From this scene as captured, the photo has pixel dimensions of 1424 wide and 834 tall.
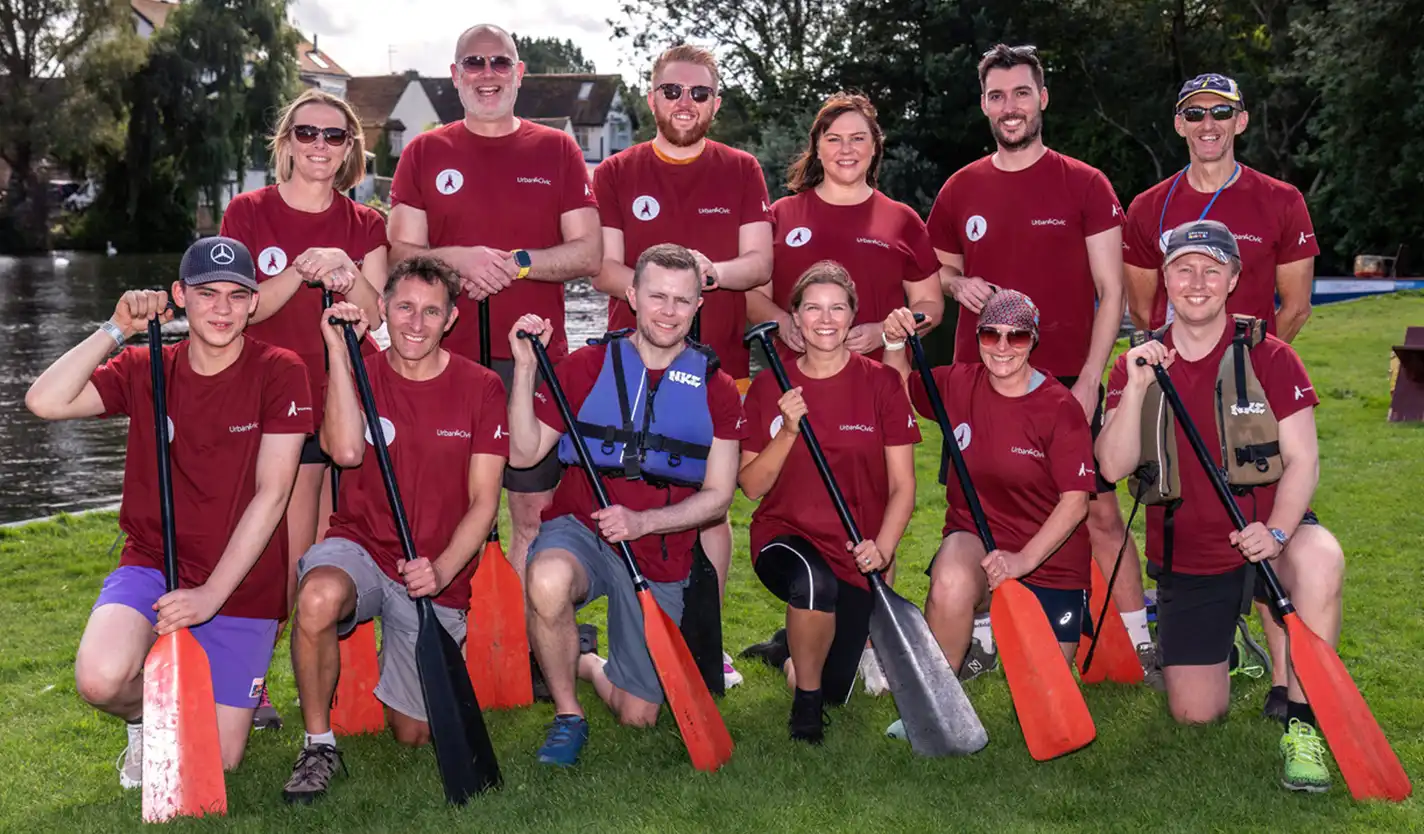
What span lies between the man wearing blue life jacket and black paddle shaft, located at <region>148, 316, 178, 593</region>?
117 centimetres

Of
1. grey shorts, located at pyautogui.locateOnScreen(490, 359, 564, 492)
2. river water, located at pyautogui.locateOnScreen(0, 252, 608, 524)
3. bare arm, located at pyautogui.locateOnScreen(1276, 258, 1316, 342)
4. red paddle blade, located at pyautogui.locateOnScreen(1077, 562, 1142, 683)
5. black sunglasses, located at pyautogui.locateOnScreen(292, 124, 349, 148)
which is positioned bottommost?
river water, located at pyautogui.locateOnScreen(0, 252, 608, 524)

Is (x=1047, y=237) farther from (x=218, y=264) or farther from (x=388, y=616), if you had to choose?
(x=218, y=264)

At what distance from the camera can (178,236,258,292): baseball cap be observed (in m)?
4.39

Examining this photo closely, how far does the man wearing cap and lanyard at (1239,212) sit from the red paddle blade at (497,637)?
276 centimetres

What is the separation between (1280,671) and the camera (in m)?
4.94

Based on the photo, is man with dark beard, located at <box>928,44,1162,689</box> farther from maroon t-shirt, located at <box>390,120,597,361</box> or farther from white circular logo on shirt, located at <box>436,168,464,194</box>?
white circular logo on shirt, located at <box>436,168,464,194</box>

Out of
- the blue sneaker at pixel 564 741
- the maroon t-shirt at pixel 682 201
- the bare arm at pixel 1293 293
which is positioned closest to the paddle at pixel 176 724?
the blue sneaker at pixel 564 741

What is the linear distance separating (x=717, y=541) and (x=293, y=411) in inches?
70.7

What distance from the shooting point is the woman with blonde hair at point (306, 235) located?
16.5 ft

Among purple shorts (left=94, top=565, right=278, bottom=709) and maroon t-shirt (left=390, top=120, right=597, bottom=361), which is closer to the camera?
purple shorts (left=94, top=565, right=278, bottom=709)

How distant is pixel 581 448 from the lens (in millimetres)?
4809

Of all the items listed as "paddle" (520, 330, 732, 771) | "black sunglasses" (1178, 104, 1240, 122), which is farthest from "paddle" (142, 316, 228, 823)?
"black sunglasses" (1178, 104, 1240, 122)

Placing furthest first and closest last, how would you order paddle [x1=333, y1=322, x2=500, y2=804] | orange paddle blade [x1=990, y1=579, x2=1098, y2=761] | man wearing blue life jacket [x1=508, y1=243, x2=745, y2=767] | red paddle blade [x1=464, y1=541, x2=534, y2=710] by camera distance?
red paddle blade [x1=464, y1=541, x2=534, y2=710] → man wearing blue life jacket [x1=508, y1=243, x2=745, y2=767] → orange paddle blade [x1=990, y1=579, x2=1098, y2=761] → paddle [x1=333, y1=322, x2=500, y2=804]

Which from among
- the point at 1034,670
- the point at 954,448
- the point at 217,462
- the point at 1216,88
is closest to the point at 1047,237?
the point at 1216,88
